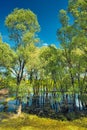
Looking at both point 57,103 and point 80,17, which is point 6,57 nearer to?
point 80,17

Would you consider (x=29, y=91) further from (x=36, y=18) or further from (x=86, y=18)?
(x=86, y=18)

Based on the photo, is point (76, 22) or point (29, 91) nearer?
point (76, 22)

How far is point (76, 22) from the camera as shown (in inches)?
1474

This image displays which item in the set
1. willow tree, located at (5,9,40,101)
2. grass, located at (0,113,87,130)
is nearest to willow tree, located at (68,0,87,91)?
willow tree, located at (5,9,40,101)

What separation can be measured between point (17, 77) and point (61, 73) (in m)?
9.31

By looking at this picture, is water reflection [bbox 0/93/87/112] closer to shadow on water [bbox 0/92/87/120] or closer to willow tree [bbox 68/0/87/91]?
shadow on water [bbox 0/92/87/120]

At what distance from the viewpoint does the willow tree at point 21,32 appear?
144 feet

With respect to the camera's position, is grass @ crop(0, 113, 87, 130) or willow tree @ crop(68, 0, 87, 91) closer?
grass @ crop(0, 113, 87, 130)

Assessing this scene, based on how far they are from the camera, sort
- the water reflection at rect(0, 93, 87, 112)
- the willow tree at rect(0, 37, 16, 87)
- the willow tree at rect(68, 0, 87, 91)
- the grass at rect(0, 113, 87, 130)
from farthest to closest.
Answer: the water reflection at rect(0, 93, 87, 112) < the willow tree at rect(0, 37, 16, 87) < the willow tree at rect(68, 0, 87, 91) < the grass at rect(0, 113, 87, 130)

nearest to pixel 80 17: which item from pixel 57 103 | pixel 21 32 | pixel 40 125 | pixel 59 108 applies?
pixel 21 32

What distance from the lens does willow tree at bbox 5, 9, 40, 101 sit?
4375cm

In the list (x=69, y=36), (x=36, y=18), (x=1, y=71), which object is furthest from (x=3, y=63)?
(x=69, y=36)

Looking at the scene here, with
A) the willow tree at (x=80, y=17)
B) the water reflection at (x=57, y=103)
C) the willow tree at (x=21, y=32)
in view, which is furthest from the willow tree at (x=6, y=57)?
the willow tree at (x=80, y=17)

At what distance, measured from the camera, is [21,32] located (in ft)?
146
